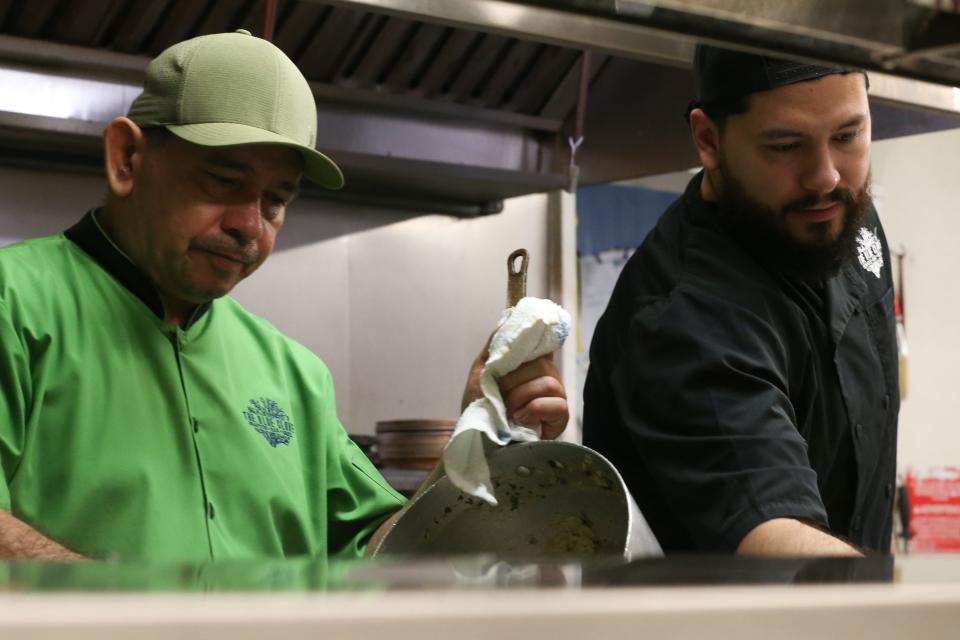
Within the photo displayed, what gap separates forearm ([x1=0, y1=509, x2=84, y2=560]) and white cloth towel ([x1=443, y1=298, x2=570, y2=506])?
0.42 m

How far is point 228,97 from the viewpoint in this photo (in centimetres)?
159

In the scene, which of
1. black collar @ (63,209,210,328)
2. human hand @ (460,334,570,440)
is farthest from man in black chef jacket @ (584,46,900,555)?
black collar @ (63,209,210,328)

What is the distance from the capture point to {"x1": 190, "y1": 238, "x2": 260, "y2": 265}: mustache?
1593mm

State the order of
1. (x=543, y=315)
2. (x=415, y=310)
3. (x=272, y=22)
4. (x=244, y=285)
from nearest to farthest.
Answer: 1. (x=543, y=315)
2. (x=272, y=22)
3. (x=244, y=285)
4. (x=415, y=310)

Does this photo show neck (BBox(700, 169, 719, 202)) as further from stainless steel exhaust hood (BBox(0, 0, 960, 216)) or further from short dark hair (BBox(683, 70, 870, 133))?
stainless steel exhaust hood (BBox(0, 0, 960, 216))

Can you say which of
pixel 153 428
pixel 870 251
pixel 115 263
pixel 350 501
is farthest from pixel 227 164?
pixel 870 251

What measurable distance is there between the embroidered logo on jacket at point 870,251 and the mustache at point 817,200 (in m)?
0.24

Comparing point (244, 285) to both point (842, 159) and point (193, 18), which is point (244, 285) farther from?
point (842, 159)

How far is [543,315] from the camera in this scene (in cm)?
121

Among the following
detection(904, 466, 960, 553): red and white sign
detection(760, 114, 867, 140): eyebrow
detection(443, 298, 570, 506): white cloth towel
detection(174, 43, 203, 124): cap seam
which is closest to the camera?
detection(443, 298, 570, 506): white cloth towel

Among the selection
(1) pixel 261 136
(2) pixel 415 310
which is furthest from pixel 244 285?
(1) pixel 261 136

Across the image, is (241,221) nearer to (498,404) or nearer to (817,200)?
(498,404)

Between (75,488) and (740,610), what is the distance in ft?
3.65

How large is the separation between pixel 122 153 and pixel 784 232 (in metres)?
0.89
